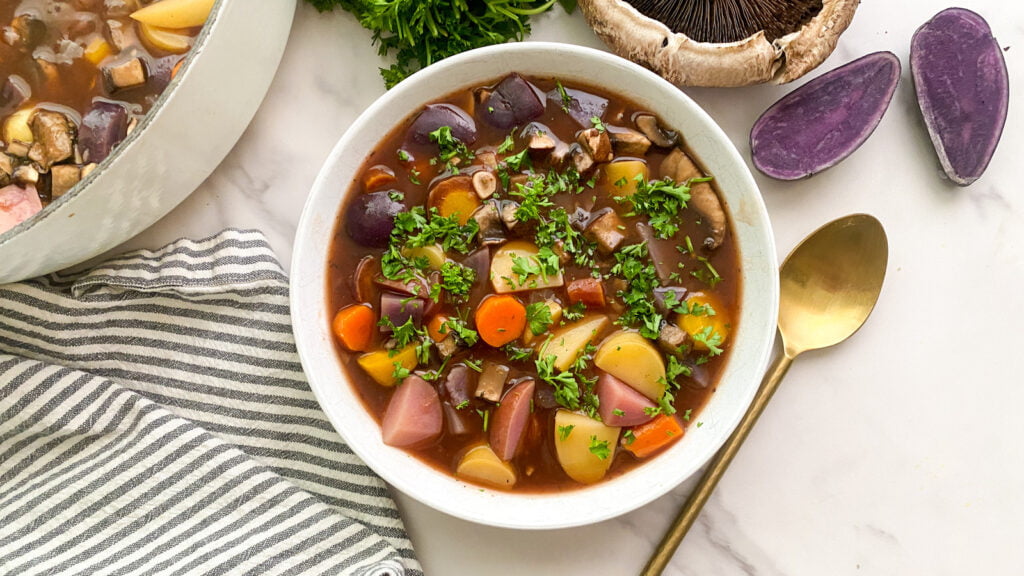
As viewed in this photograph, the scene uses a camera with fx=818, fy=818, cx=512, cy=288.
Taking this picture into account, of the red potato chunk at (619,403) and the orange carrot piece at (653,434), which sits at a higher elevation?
the red potato chunk at (619,403)

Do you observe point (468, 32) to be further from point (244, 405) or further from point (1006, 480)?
point (1006, 480)

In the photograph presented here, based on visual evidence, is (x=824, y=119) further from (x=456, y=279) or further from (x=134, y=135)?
(x=134, y=135)

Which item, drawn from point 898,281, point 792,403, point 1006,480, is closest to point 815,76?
point 898,281

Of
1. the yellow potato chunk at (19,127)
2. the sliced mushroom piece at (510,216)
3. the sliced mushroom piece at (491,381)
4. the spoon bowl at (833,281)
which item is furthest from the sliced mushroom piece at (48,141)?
the spoon bowl at (833,281)

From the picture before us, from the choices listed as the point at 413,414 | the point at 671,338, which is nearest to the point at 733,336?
the point at 671,338

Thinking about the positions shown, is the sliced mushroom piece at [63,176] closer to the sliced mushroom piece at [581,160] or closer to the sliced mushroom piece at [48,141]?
the sliced mushroom piece at [48,141]
